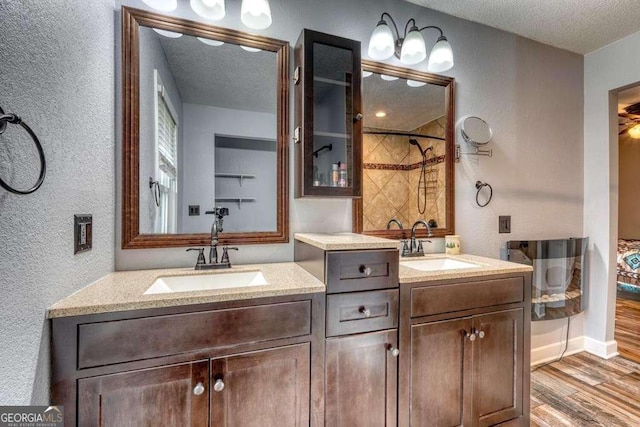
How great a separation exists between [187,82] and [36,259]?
1080 mm

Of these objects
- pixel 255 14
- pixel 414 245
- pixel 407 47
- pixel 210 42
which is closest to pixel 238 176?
pixel 210 42

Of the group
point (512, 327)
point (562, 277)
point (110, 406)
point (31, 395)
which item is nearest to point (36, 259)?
point (31, 395)

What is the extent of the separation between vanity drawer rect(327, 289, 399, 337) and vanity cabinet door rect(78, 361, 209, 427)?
0.49 m

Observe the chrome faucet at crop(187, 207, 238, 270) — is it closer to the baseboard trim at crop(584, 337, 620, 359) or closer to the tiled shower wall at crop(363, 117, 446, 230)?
the tiled shower wall at crop(363, 117, 446, 230)

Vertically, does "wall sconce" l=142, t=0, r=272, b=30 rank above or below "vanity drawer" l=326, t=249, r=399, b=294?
above

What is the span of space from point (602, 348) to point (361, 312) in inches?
98.9

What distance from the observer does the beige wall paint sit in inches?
186

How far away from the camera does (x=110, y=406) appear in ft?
2.96

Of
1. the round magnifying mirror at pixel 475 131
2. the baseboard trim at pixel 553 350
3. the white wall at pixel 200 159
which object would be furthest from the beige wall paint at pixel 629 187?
the white wall at pixel 200 159

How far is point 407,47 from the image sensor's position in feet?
5.83

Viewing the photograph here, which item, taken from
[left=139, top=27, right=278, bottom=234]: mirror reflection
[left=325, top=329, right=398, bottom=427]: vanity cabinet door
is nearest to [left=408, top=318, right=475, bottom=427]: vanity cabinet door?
[left=325, top=329, right=398, bottom=427]: vanity cabinet door

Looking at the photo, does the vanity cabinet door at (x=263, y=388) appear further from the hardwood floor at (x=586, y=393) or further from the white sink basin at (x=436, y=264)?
the hardwood floor at (x=586, y=393)

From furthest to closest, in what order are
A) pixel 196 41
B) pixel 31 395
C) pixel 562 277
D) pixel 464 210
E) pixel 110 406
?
1. pixel 562 277
2. pixel 464 210
3. pixel 196 41
4. pixel 110 406
5. pixel 31 395

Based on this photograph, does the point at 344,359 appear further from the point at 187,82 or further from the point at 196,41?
the point at 196,41
